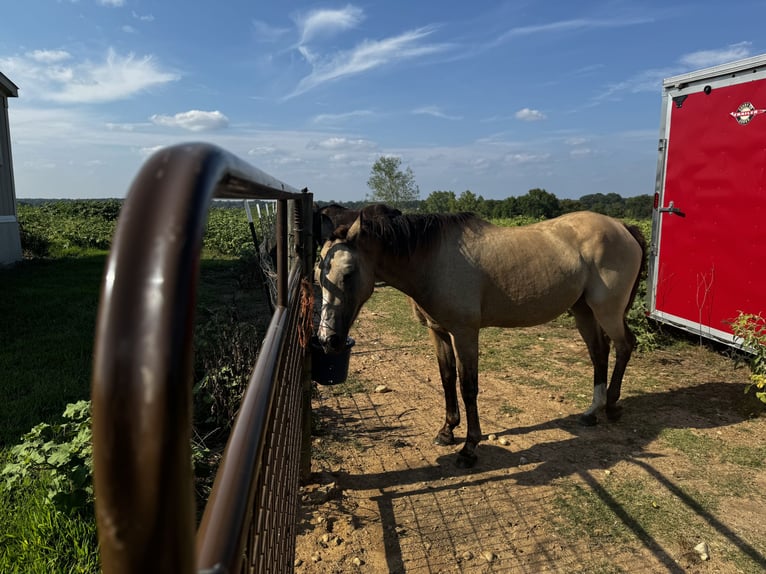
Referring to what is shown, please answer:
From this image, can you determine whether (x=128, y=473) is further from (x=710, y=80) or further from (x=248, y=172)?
(x=710, y=80)

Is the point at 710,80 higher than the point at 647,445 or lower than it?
higher

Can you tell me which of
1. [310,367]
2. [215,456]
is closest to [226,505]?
[310,367]

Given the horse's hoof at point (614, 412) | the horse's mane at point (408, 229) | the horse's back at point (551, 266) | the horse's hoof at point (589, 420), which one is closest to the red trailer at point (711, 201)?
the horse's back at point (551, 266)

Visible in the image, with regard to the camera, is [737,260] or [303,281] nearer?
[303,281]

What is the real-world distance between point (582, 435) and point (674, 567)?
1.59 metres

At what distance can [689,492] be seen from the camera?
332cm

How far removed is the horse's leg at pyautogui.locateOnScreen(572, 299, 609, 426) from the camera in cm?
445

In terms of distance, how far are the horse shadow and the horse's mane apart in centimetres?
166

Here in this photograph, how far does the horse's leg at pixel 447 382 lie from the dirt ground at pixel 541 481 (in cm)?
12

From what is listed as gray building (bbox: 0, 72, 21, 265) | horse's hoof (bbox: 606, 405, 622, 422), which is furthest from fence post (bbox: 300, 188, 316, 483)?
gray building (bbox: 0, 72, 21, 265)

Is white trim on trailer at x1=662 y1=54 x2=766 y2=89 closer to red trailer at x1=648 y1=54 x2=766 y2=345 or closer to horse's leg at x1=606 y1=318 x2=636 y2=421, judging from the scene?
red trailer at x1=648 y1=54 x2=766 y2=345

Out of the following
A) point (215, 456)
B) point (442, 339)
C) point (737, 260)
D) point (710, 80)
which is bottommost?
point (215, 456)

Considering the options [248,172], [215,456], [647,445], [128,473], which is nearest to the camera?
[128,473]

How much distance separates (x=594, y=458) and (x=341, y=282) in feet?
8.02
